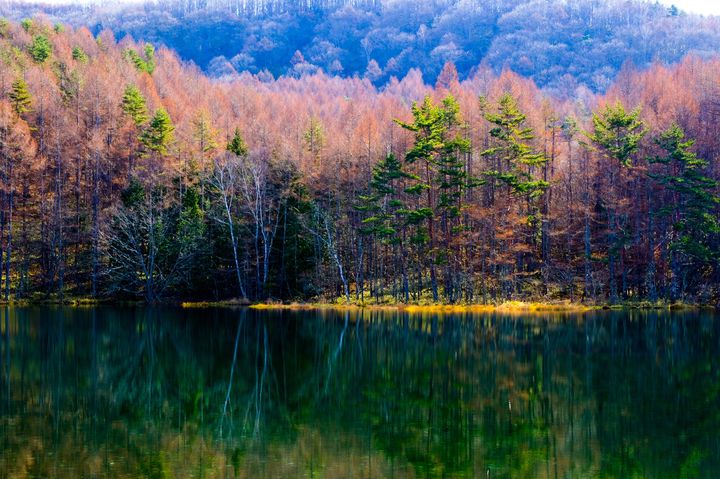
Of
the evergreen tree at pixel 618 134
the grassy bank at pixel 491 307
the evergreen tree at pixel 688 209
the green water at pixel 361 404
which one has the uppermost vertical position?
the evergreen tree at pixel 618 134

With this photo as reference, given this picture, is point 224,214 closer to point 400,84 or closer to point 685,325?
point 685,325

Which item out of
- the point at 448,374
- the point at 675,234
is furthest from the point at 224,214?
the point at 448,374

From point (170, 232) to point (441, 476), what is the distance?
52.2 m

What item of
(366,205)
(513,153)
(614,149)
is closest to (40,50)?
(366,205)

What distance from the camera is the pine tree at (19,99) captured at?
67.6 m

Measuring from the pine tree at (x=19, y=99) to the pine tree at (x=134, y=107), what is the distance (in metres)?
7.93

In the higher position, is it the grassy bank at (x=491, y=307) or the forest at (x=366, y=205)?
the forest at (x=366, y=205)

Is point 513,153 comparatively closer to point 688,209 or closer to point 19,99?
point 688,209

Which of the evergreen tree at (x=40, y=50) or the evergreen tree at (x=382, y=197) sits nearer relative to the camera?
the evergreen tree at (x=382, y=197)

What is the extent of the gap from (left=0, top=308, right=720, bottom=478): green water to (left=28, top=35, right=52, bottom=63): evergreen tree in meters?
62.8

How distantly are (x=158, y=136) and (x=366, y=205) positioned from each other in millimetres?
18984

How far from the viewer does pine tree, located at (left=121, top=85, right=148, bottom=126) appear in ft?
223

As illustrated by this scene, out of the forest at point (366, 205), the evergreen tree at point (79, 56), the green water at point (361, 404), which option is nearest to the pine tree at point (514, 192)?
the forest at point (366, 205)

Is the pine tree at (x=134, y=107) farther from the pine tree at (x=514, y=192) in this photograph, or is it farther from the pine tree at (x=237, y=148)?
the pine tree at (x=514, y=192)
